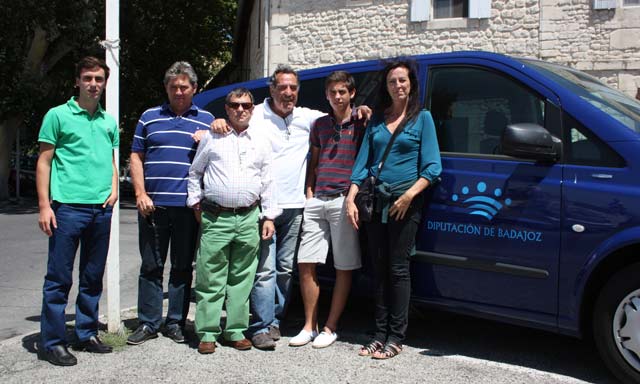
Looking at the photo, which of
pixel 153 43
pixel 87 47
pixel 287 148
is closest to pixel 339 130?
pixel 287 148

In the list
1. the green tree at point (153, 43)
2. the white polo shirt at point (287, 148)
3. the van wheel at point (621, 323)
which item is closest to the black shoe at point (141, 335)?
the white polo shirt at point (287, 148)

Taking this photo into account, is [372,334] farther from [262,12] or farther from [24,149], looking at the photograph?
[24,149]

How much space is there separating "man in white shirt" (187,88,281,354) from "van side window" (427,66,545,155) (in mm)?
1203

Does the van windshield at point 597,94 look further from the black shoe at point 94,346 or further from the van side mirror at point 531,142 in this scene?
the black shoe at point 94,346

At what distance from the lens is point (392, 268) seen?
392 cm

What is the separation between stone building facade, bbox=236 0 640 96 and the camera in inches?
543

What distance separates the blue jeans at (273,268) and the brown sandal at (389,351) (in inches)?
32.5

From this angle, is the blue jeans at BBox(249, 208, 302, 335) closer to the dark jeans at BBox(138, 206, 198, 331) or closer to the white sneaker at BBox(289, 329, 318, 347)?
the white sneaker at BBox(289, 329, 318, 347)

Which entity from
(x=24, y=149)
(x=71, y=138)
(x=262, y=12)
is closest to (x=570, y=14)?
(x=262, y=12)

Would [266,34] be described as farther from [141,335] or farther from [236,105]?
[141,335]

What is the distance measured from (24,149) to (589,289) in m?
35.1

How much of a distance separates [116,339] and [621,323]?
10.5ft

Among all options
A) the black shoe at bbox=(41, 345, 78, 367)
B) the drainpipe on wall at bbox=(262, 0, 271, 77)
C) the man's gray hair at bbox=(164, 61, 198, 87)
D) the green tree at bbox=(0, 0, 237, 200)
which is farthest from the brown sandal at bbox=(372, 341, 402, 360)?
the drainpipe on wall at bbox=(262, 0, 271, 77)

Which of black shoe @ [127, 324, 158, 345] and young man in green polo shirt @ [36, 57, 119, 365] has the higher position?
young man in green polo shirt @ [36, 57, 119, 365]
